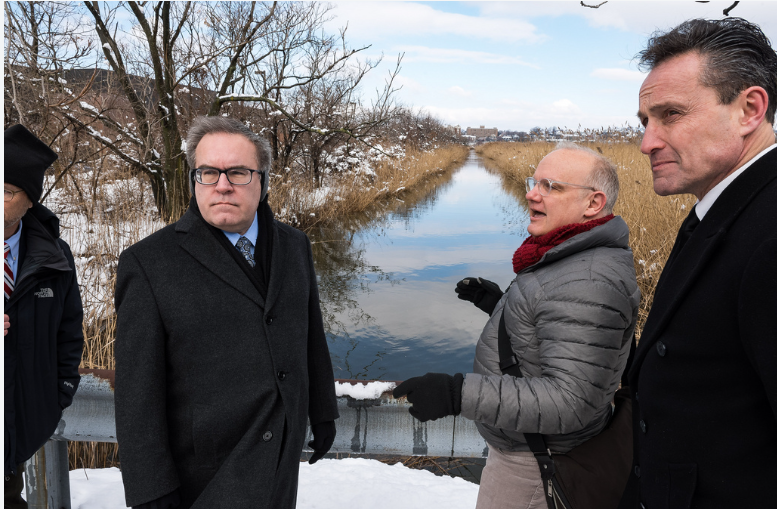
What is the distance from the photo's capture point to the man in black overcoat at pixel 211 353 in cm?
154

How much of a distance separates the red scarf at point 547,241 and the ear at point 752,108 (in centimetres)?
53

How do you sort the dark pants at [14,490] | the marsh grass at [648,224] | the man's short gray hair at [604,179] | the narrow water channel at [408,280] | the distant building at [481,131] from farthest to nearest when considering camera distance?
the distant building at [481,131] → the narrow water channel at [408,280] → the marsh grass at [648,224] → the dark pants at [14,490] → the man's short gray hair at [604,179]

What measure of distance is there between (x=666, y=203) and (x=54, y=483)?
754cm

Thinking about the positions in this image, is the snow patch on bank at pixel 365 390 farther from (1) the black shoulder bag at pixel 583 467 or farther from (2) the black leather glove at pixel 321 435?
(1) the black shoulder bag at pixel 583 467

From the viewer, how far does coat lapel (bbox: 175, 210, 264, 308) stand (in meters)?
1.67

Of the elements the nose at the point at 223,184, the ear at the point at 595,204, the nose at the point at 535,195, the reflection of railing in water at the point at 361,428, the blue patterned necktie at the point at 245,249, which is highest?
the nose at the point at 223,184

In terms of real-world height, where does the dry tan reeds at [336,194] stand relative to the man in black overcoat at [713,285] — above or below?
above

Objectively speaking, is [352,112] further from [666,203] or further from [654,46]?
[654,46]

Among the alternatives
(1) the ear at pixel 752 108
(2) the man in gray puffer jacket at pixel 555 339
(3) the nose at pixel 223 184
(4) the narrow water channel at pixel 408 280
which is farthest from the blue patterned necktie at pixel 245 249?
(4) the narrow water channel at pixel 408 280

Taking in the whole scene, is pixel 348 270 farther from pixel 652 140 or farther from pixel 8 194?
pixel 652 140

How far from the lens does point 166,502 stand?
1.55m

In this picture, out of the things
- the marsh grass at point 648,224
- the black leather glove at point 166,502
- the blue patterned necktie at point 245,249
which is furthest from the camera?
the marsh grass at point 648,224

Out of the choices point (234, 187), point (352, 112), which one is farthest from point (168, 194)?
point (234, 187)

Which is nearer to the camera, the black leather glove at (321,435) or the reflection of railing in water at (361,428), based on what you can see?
the black leather glove at (321,435)
